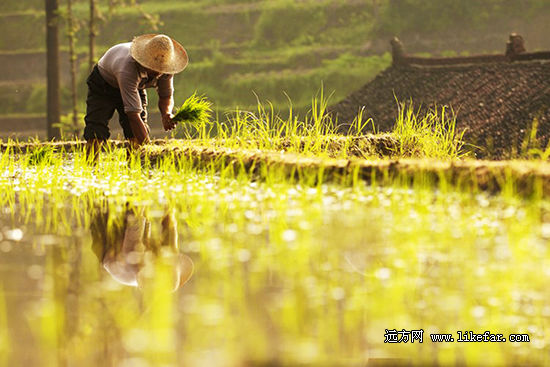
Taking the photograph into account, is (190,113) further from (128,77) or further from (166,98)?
(128,77)

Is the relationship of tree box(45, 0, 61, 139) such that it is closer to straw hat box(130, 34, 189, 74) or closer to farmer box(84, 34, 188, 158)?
farmer box(84, 34, 188, 158)

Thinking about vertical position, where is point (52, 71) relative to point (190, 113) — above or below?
below

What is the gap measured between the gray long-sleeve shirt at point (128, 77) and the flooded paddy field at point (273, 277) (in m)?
1.52

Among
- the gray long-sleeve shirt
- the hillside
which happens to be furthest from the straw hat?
the hillside

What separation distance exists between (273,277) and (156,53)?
3.44 metres

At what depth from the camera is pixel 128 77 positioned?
225 inches

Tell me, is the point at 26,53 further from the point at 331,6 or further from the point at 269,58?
the point at 331,6

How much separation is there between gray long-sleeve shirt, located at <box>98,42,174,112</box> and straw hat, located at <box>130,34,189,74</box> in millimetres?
137

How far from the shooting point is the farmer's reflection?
252cm

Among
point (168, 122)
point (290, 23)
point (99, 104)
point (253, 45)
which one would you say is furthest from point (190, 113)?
point (290, 23)

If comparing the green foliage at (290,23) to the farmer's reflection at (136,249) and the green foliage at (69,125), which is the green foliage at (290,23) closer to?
the green foliage at (69,125)

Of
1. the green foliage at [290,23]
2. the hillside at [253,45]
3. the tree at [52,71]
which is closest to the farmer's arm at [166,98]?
the tree at [52,71]

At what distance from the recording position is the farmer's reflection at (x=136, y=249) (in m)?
2.52

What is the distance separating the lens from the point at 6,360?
1731 mm
